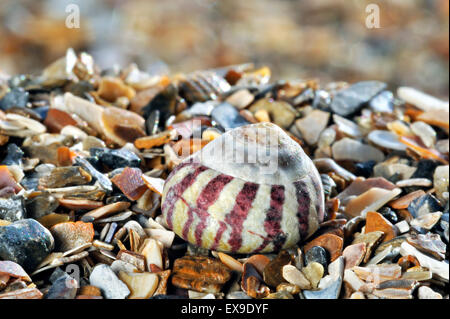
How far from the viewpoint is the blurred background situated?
1.83 m

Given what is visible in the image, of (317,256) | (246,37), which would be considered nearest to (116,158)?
(317,256)

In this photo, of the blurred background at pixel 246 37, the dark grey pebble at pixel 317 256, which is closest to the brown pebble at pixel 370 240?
the dark grey pebble at pixel 317 256

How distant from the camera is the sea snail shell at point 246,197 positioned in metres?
0.69

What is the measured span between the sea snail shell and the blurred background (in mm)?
1026

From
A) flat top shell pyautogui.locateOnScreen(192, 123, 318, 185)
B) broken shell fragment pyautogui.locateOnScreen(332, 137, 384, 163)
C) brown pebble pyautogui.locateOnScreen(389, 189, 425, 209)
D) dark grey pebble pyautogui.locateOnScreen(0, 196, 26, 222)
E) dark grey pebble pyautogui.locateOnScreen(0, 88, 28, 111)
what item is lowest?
brown pebble pyautogui.locateOnScreen(389, 189, 425, 209)

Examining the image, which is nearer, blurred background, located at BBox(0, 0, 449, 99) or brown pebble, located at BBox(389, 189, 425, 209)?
brown pebble, located at BBox(389, 189, 425, 209)

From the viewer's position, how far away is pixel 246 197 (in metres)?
0.69

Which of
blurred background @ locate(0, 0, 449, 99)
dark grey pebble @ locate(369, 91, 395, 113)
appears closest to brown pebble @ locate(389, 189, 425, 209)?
dark grey pebble @ locate(369, 91, 395, 113)

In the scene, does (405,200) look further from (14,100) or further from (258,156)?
(14,100)

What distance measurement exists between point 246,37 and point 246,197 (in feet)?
4.42

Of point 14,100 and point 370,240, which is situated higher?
point 14,100

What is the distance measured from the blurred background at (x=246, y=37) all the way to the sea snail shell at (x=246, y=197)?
3.37 feet

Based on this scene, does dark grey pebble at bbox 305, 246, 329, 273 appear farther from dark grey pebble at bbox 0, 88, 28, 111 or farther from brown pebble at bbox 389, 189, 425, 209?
dark grey pebble at bbox 0, 88, 28, 111
